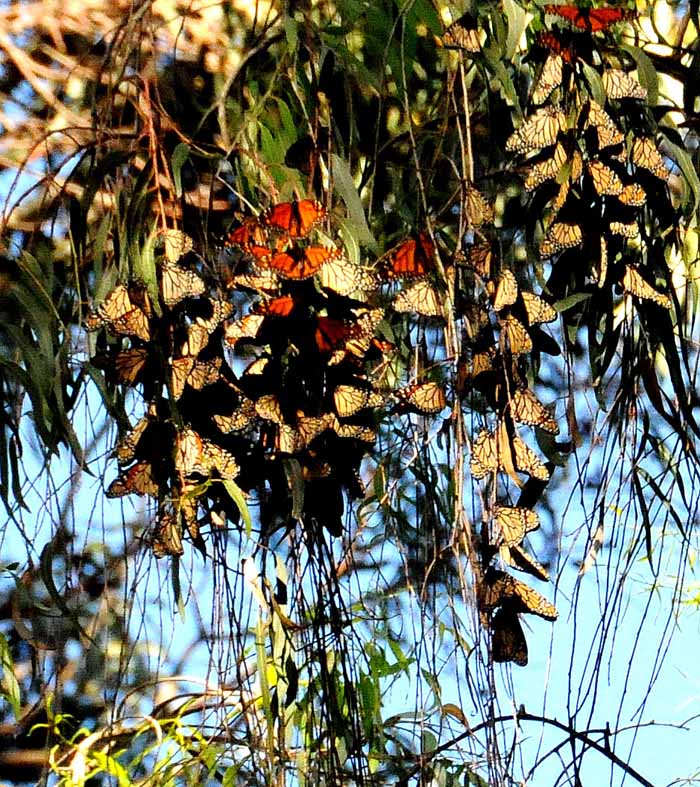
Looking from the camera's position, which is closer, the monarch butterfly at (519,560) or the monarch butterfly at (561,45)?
the monarch butterfly at (519,560)

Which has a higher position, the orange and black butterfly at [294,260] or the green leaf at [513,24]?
the green leaf at [513,24]

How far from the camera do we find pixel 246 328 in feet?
2.95

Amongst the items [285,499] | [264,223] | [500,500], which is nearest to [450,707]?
[500,500]

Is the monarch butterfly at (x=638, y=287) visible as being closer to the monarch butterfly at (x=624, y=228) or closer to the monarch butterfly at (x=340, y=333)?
the monarch butterfly at (x=624, y=228)

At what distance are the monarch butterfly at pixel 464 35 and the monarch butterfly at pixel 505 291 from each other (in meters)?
0.16

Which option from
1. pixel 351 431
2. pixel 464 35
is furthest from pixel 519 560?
pixel 464 35

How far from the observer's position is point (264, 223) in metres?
0.90

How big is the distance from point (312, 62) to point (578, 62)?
0.19 m

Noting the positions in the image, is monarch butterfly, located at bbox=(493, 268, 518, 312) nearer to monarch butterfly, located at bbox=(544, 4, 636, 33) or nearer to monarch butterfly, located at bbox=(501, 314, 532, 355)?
monarch butterfly, located at bbox=(501, 314, 532, 355)

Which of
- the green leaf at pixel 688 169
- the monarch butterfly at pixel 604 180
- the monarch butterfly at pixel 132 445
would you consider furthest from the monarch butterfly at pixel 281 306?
the green leaf at pixel 688 169

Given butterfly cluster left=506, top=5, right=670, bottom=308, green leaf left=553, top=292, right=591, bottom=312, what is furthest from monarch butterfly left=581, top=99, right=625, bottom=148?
green leaf left=553, top=292, right=591, bottom=312

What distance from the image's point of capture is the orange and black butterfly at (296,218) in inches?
34.9

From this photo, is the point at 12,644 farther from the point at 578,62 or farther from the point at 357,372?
the point at 578,62

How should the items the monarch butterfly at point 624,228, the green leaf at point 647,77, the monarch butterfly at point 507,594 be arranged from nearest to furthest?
the monarch butterfly at point 507,594 < the monarch butterfly at point 624,228 < the green leaf at point 647,77
